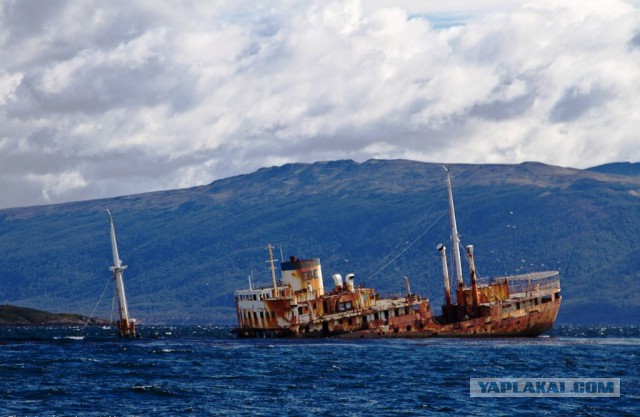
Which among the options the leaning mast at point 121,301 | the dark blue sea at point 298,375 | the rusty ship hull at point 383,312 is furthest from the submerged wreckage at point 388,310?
the leaning mast at point 121,301

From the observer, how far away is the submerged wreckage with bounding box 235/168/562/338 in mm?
151500

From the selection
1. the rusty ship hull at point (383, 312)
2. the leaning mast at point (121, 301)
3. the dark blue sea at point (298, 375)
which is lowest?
the dark blue sea at point (298, 375)

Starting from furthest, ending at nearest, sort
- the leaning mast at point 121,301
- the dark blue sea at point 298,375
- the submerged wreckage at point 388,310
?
1. the leaning mast at point 121,301
2. the submerged wreckage at point 388,310
3. the dark blue sea at point 298,375

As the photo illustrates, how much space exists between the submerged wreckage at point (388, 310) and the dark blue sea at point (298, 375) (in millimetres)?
6653

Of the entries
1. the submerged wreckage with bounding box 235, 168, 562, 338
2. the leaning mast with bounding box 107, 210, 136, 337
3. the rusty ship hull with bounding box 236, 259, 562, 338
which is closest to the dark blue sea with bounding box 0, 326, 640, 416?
the submerged wreckage with bounding box 235, 168, 562, 338

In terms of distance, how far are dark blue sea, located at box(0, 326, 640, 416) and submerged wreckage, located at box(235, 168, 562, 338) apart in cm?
665

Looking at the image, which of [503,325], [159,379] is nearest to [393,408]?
[159,379]

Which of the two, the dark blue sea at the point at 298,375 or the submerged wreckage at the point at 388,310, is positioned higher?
the submerged wreckage at the point at 388,310

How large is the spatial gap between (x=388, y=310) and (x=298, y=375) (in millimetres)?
54240

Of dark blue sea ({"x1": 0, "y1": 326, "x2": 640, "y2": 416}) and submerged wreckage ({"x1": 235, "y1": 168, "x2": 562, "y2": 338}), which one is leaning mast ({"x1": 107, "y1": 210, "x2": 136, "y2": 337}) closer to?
dark blue sea ({"x1": 0, "y1": 326, "x2": 640, "y2": 416})

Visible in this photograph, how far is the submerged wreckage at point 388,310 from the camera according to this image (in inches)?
5965

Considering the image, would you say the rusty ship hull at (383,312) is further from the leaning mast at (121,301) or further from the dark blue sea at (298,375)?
the leaning mast at (121,301)

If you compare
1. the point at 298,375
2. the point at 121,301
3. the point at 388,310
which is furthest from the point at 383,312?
the point at 298,375

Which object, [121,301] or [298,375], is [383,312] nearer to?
[121,301]
